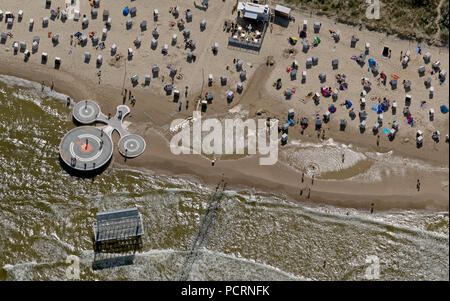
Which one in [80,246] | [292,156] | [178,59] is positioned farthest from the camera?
[178,59]

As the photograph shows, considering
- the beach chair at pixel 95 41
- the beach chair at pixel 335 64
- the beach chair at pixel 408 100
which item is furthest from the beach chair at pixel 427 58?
the beach chair at pixel 95 41

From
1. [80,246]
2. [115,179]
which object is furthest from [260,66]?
[80,246]

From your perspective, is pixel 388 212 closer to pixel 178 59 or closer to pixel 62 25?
Answer: pixel 178 59

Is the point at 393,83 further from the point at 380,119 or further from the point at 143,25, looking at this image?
the point at 143,25

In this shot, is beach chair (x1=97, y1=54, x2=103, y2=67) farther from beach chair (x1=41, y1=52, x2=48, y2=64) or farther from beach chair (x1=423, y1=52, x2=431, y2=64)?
beach chair (x1=423, y1=52, x2=431, y2=64)

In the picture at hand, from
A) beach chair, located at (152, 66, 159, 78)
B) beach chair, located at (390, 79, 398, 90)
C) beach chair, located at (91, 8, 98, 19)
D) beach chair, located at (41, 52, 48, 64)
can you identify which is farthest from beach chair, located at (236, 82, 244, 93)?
beach chair, located at (41, 52, 48, 64)

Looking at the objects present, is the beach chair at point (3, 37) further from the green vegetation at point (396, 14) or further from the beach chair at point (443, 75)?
the beach chair at point (443, 75)

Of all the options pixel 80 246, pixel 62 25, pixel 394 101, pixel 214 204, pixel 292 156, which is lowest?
pixel 80 246
